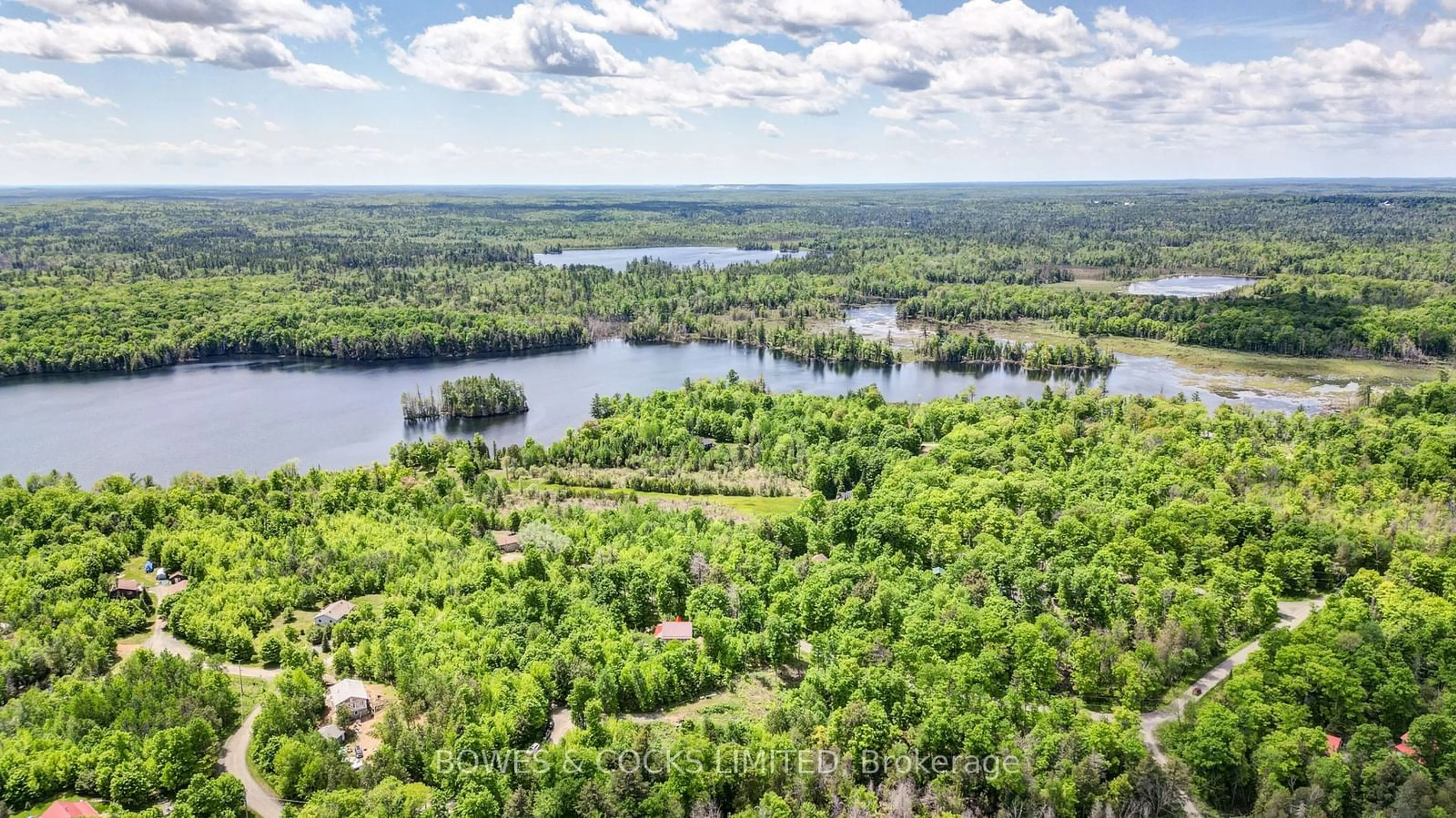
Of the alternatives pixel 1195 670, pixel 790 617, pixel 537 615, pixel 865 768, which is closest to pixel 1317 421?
pixel 1195 670

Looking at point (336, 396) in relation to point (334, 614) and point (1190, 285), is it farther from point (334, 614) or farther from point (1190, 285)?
point (1190, 285)

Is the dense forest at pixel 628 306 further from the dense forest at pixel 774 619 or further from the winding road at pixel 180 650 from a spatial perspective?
the winding road at pixel 180 650

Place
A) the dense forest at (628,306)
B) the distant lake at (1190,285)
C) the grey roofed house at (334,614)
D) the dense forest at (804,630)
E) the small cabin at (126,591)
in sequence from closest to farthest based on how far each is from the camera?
the dense forest at (804,630) → the grey roofed house at (334,614) → the small cabin at (126,591) → the dense forest at (628,306) → the distant lake at (1190,285)

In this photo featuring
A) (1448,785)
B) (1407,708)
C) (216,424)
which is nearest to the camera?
(1448,785)

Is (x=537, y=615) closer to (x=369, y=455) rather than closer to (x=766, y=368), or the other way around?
(x=369, y=455)

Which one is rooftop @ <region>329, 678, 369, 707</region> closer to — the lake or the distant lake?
the lake

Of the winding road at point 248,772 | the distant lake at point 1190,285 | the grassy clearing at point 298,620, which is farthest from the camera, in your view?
the distant lake at point 1190,285

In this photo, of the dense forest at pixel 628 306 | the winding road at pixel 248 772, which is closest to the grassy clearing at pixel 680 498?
the winding road at pixel 248 772
